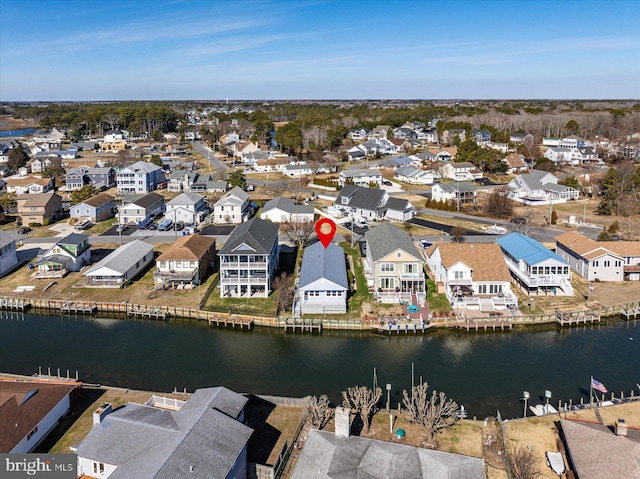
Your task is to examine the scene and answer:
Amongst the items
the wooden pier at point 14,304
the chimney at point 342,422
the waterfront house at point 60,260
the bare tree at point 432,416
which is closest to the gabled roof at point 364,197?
the waterfront house at point 60,260

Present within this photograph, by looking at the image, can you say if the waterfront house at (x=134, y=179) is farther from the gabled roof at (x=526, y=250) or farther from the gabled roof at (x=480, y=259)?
the gabled roof at (x=526, y=250)

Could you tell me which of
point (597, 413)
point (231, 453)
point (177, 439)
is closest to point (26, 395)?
point (177, 439)

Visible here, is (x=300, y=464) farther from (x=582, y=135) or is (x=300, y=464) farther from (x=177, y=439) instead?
(x=582, y=135)

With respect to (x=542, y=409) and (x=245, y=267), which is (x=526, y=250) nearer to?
(x=542, y=409)

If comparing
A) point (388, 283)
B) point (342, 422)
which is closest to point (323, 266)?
point (388, 283)

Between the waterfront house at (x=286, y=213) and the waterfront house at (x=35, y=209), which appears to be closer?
the waterfront house at (x=286, y=213)

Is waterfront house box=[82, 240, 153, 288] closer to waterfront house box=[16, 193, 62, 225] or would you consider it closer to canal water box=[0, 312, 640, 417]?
canal water box=[0, 312, 640, 417]
